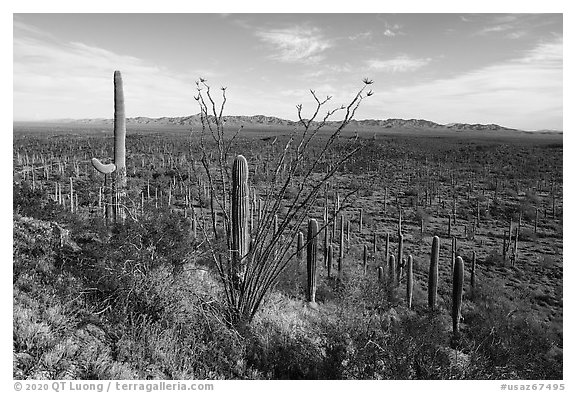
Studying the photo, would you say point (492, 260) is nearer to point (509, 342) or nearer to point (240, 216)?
point (509, 342)

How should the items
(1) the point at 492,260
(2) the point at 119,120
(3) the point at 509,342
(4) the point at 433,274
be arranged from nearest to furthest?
(3) the point at 509,342, (2) the point at 119,120, (4) the point at 433,274, (1) the point at 492,260

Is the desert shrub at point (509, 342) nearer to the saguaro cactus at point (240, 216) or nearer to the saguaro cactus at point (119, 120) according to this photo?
the saguaro cactus at point (240, 216)

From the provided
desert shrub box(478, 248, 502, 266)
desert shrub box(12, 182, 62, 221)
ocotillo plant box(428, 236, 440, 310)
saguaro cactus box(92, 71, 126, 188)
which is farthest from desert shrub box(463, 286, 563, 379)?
saguaro cactus box(92, 71, 126, 188)

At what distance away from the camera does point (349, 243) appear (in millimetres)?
18406

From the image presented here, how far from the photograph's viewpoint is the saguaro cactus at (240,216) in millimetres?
4000

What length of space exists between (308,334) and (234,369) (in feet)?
2.95

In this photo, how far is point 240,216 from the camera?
4.16m

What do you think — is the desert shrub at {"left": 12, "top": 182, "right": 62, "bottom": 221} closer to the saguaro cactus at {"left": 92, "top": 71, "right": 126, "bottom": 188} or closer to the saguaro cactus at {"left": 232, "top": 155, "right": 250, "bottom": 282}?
the saguaro cactus at {"left": 92, "top": 71, "right": 126, "bottom": 188}

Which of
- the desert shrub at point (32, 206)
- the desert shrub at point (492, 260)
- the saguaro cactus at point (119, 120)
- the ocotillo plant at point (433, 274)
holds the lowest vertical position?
the desert shrub at point (492, 260)

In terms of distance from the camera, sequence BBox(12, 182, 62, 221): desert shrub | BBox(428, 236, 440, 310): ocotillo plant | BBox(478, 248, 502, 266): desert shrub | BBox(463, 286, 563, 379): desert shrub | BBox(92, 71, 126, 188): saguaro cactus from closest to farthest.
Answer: BBox(463, 286, 563, 379): desert shrub
BBox(12, 182, 62, 221): desert shrub
BBox(92, 71, 126, 188): saguaro cactus
BBox(428, 236, 440, 310): ocotillo plant
BBox(478, 248, 502, 266): desert shrub

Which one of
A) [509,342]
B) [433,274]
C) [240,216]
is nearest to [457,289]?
[433,274]

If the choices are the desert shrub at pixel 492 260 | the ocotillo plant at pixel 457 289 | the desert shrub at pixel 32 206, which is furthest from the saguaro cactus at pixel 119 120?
the desert shrub at pixel 492 260

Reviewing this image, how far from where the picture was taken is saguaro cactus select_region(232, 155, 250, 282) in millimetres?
4000
